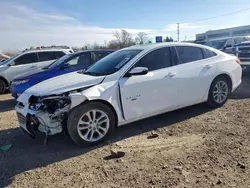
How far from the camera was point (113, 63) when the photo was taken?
472cm

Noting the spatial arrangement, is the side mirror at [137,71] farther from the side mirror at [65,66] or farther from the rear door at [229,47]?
the rear door at [229,47]

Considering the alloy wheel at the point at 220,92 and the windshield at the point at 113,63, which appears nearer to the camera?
the windshield at the point at 113,63

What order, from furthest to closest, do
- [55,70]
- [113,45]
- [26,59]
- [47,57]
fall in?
[113,45]
[47,57]
[26,59]
[55,70]

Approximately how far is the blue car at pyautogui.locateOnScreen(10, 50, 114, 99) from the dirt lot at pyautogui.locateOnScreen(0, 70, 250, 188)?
210 cm

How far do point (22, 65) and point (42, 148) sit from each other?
23.3 ft

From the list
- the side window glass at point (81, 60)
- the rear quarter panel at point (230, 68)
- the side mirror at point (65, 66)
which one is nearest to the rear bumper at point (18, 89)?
the side mirror at point (65, 66)

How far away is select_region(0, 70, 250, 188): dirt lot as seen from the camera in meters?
2.98

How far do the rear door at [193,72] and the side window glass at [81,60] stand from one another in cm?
378

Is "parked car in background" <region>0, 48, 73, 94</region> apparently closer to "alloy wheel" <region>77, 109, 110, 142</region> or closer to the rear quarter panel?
"alloy wheel" <region>77, 109, 110, 142</region>

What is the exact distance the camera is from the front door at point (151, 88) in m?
4.23

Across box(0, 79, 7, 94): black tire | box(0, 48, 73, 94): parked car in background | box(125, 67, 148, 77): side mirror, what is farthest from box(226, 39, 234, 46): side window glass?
box(0, 79, 7, 94): black tire

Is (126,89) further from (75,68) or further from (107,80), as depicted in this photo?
(75,68)

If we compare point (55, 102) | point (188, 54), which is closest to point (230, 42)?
point (188, 54)

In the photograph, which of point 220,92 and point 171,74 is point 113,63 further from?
point 220,92
